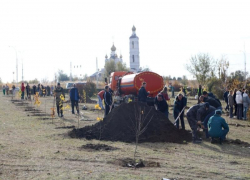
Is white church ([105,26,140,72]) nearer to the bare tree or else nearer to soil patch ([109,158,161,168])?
the bare tree

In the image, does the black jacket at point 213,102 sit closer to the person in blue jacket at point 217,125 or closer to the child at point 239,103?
the person in blue jacket at point 217,125

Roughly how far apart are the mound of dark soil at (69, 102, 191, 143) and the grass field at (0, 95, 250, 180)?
0.63 m

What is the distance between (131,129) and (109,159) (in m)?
4.10

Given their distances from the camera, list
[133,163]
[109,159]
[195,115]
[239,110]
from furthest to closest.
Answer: [239,110]
[195,115]
[109,159]
[133,163]

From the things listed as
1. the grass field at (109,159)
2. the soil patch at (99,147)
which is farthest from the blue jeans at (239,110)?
the soil patch at (99,147)

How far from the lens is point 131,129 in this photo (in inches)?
542

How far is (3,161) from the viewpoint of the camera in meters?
9.59

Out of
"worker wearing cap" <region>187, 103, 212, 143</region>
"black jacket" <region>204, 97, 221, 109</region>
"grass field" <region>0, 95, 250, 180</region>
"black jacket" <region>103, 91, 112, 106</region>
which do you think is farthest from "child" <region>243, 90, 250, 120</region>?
"worker wearing cap" <region>187, 103, 212, 143</region>

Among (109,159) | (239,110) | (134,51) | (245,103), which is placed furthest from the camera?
(134,51)

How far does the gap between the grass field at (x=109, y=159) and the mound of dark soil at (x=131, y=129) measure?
0.63 m

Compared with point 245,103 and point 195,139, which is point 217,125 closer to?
point 195,139

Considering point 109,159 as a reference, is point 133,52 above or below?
above

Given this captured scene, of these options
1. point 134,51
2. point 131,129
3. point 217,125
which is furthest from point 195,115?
point 134,51

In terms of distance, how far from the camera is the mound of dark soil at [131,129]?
1310 cm
